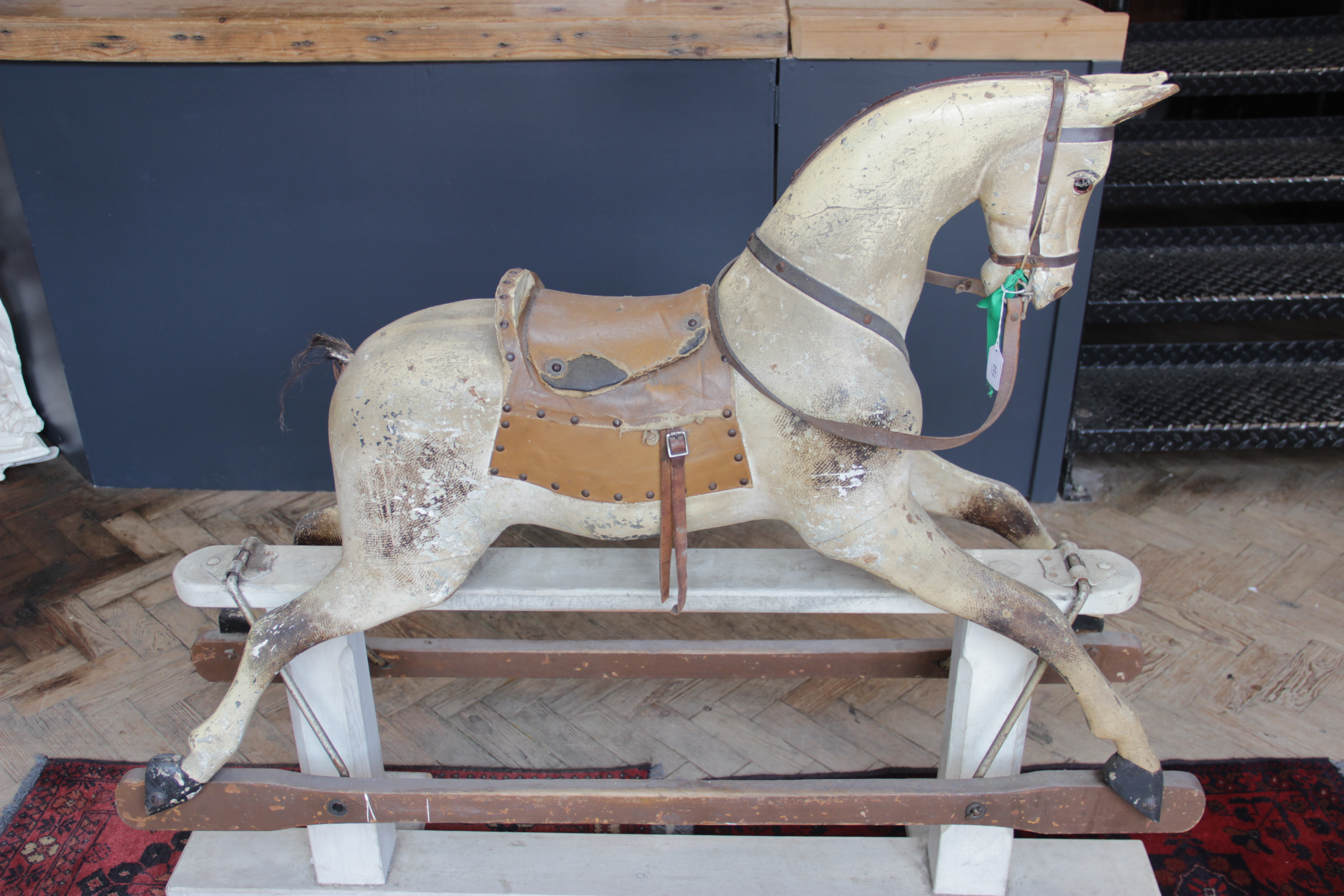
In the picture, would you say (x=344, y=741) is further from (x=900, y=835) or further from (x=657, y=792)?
(x=900, y=835)

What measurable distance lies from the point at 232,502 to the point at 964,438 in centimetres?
256

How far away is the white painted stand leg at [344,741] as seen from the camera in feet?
5.73

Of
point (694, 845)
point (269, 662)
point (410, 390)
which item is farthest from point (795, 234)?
point (694, 845)

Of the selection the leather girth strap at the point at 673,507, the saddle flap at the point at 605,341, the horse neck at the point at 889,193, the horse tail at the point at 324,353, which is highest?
the horse neck at the point at 889,193

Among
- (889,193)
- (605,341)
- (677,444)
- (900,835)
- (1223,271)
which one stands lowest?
(900,835)

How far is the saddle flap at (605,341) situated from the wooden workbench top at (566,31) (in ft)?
4.08

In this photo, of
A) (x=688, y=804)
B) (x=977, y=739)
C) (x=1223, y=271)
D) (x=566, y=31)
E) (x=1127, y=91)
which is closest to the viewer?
(x=1127, y=91)

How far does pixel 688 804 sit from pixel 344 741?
0.66 m

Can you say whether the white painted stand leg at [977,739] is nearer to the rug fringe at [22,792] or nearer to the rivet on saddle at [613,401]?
the rivet on saddle at [613,401]

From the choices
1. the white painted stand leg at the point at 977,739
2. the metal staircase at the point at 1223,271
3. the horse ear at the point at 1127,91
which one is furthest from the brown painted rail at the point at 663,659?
the metal staircase at the point at 1223,271

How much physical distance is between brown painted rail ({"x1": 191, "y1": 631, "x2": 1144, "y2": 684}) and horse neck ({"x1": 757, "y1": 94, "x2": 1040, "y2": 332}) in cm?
85

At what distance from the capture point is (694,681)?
2477 millimetres

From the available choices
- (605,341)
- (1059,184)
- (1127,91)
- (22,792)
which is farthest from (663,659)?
(22,792)

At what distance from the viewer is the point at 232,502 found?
126 inches
